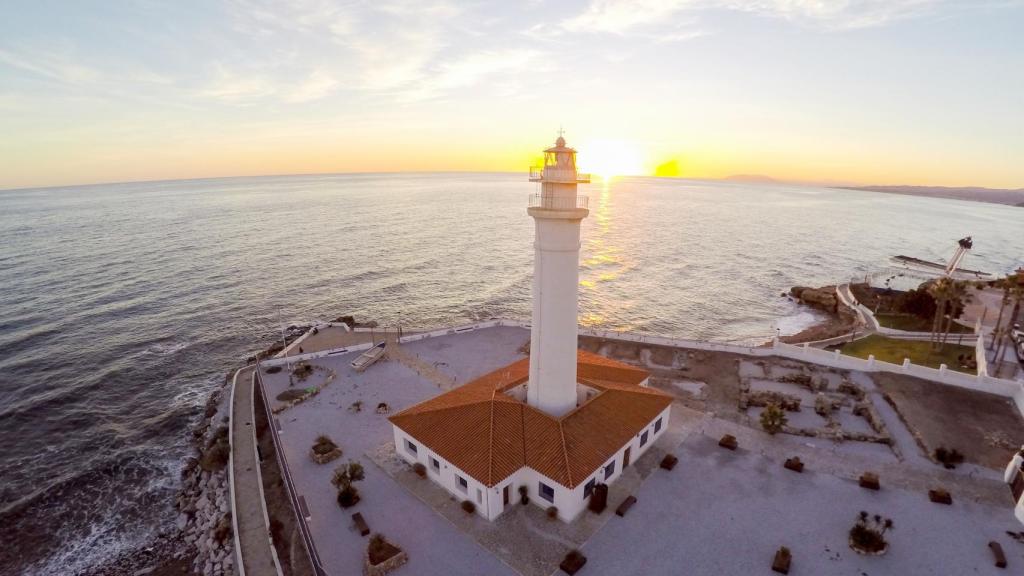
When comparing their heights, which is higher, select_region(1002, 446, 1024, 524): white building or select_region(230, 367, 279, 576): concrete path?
select_region(1002, 446, 1024, 524): white building

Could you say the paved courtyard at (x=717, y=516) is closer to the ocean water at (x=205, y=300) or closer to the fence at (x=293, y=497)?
the fence at (x=293, y=497)

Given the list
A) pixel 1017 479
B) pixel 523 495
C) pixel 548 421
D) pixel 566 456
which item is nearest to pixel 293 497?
pixel 523 495

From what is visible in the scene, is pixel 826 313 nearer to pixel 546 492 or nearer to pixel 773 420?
pixel 773 420

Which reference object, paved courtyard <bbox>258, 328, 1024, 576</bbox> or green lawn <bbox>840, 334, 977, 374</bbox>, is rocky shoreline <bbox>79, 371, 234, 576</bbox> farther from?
green lawn <bbox>840, 334, 977, 374</bbox>

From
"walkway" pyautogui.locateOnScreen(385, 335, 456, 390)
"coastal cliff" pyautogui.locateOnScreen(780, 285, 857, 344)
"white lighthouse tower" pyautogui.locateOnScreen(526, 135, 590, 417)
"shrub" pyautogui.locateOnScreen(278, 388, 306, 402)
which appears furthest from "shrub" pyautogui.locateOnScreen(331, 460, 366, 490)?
"coastal cliff" pyautogui.locateOnScreen(780, 285, 857, 344)

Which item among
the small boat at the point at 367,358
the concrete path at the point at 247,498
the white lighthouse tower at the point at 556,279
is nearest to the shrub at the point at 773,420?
the white lighthouse tower at the point at 556,279

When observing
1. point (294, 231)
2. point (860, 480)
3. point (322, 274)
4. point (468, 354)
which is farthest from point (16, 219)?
point (860, 480)

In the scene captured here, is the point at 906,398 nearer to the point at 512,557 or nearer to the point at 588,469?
the point at 588,469
